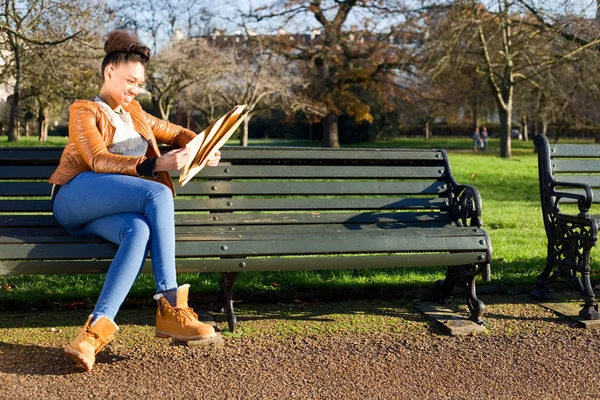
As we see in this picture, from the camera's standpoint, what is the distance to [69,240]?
3482 mm

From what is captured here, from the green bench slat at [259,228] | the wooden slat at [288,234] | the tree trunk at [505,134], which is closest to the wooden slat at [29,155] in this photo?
the green bench slat at [259,228]

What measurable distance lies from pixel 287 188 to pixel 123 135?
1.19m

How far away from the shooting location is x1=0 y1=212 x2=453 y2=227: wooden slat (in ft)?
13.1

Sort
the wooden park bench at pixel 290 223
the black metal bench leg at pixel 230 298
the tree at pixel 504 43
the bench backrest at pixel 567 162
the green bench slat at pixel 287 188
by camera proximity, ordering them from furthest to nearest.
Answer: the tree at pixel 504 43 < the bench backrest at pixel 567 162 < the green bench slat at pixel 287 188 < the black metal bench leg at pixel 230 298 < the wooden park bench at pixel 290 223

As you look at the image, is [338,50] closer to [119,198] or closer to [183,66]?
[183,66]

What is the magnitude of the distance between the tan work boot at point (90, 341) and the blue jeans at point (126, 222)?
0.17ft

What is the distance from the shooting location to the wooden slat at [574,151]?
493 centimetres

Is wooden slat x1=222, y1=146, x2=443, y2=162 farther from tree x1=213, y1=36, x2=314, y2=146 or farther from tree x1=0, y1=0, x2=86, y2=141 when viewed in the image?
tree x1=213, y1=36, x2=314, y2=146

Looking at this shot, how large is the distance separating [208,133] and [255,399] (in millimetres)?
1372

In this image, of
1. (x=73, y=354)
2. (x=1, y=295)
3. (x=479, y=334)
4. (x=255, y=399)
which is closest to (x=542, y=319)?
(x=479, y=334)

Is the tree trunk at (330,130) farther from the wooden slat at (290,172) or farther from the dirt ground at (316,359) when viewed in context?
the dirt ground at (316,359)

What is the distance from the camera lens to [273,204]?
4.37m

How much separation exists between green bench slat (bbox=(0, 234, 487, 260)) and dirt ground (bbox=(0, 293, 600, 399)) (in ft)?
1.65

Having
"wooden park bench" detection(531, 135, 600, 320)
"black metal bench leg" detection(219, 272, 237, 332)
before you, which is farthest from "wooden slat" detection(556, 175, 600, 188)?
"black metal bench leg" detection(219, 272, 237, 332)
